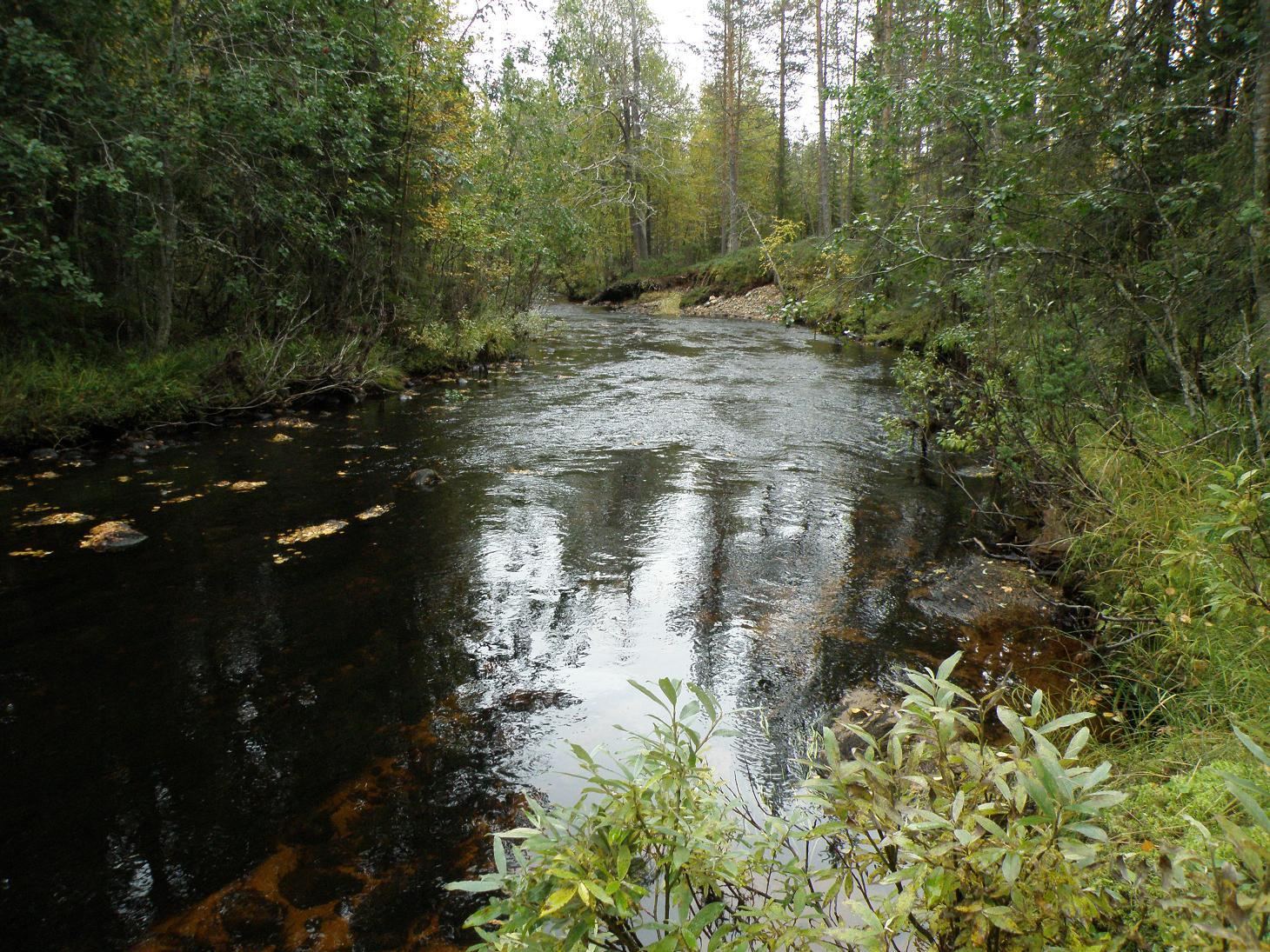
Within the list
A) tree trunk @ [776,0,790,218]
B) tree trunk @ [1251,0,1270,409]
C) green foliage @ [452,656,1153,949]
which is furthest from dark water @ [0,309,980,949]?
tree trunk @ [776,0,790,218]

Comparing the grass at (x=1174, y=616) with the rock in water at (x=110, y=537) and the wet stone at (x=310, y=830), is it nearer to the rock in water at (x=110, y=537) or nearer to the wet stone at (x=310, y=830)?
the wet stone at (x=310, y=830)

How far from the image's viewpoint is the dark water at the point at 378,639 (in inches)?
121

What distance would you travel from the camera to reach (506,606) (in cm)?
548

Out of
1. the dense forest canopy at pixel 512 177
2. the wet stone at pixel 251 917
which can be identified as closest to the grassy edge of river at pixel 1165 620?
the dense forest canopy at pixel 512 177

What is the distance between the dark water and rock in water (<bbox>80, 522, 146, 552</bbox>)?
0.44 feet

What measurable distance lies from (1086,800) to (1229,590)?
2.63m

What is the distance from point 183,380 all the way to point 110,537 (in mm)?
4504

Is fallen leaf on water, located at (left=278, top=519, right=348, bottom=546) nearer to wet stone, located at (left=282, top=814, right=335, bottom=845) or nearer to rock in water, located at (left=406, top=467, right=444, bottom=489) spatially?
rock in water, located at (left=406, top=467, right=444, bottom=489)

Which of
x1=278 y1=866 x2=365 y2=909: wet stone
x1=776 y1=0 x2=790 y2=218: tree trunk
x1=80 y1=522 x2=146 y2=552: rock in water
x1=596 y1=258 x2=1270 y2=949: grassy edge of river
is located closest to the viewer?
x1=596 y1=258 x2=1270 y2=949: grassy edge of river

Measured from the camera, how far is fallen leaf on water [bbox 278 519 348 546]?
6562 millimetres

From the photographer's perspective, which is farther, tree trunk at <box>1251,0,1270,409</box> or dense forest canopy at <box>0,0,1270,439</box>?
dense forest canopy at <box>0,0,1270,439</box>

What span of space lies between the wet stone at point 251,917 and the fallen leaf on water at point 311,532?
4.09 metres

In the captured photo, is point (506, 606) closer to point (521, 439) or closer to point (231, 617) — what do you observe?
point (231, 617)

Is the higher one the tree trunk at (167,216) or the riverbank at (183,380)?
the tree trunk at (167,216)
